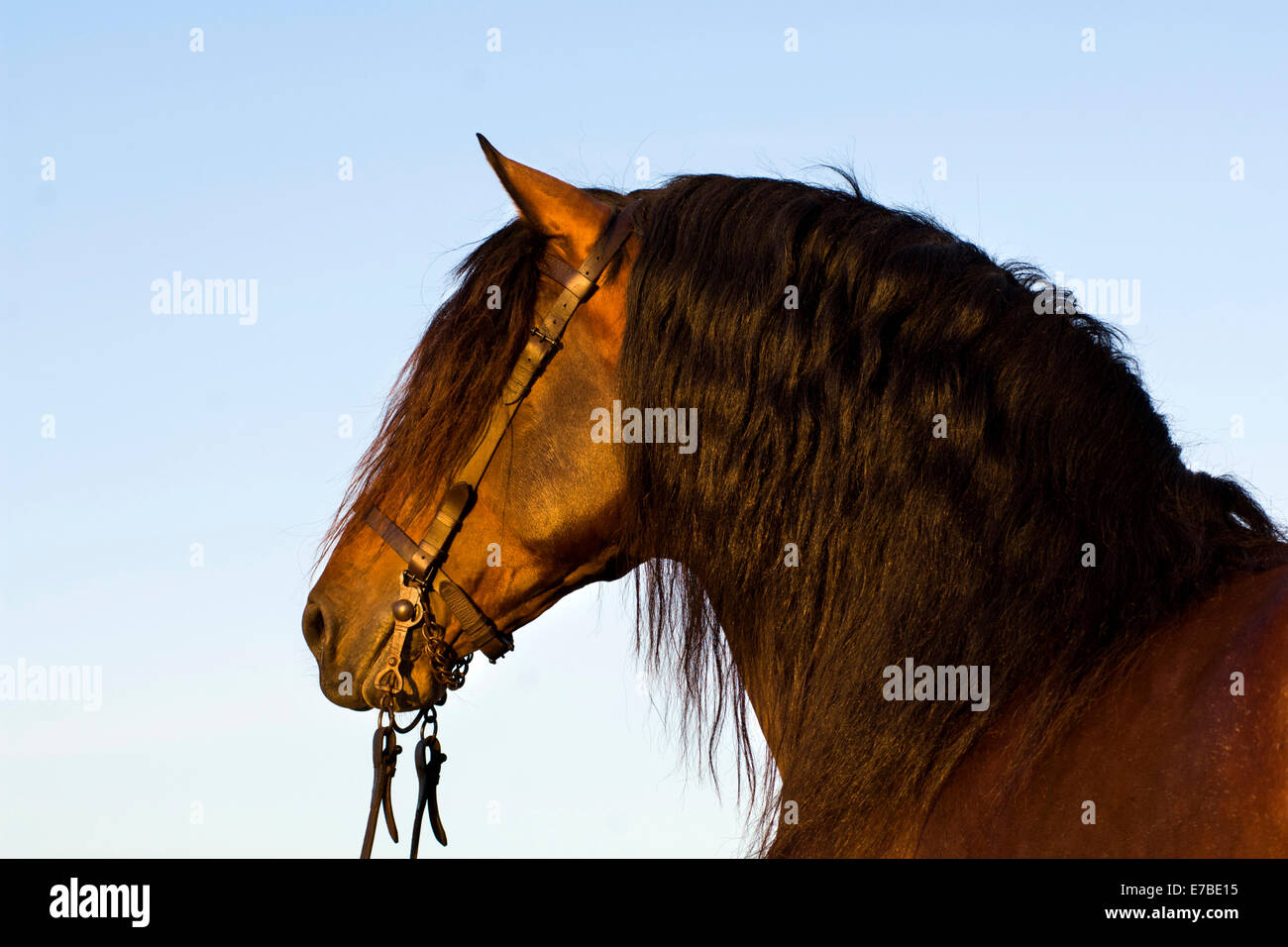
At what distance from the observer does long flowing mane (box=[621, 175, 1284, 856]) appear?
276 centimetres

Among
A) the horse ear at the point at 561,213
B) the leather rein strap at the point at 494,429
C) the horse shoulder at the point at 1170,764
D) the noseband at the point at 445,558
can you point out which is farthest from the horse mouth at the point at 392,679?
the horse shoulder at the point at 1170,764

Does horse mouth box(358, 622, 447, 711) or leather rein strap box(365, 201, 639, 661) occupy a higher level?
leather rein strap box(365, 201, 639, 661)

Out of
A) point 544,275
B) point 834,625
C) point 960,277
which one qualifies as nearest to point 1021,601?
point 834,625

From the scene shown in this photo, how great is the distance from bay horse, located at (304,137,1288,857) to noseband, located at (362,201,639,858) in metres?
0.04

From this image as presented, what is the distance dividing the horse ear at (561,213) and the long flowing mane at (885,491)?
0.57ft

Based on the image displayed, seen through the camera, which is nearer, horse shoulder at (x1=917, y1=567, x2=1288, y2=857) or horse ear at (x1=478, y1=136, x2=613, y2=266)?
horse shoulder at (x1=917, y1=567, x2=1288, y2=857)

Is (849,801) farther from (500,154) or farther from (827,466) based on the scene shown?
(500,154)

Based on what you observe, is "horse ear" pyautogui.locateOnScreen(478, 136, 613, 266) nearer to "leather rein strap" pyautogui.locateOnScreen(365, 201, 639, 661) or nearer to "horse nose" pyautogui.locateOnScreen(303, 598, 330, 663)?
"leather rein strap" pyautogui.locateOnScreen(365, 201, 639, 661)

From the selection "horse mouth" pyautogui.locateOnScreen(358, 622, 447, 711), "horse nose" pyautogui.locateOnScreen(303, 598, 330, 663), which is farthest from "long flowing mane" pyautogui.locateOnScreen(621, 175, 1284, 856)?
"horse nose" pyautogui.locateOnScreen(303, 598, 330, 663)

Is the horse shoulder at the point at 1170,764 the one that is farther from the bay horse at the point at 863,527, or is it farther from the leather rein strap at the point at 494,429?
the leather rein strap at the point at 494,429

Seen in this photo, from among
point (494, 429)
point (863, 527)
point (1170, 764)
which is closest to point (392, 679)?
point (494, 429)

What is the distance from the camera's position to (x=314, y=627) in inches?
138

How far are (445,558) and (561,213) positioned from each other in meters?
1.08
